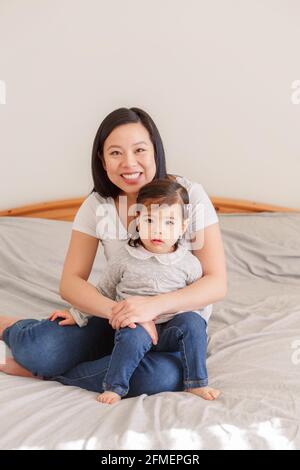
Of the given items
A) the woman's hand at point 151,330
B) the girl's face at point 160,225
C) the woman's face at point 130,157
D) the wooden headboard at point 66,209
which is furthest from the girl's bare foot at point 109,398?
the wooden headboard at point 66,209

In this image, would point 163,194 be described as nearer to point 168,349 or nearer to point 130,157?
point 130,157

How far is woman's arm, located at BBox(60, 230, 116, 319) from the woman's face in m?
0.17

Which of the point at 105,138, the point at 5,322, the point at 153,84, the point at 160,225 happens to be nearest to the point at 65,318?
the point at 5,322

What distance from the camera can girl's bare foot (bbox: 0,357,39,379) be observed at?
1.38 metres

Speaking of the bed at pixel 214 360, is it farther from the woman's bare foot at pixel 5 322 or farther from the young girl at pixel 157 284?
the woman's bare foot at pixel 5 322

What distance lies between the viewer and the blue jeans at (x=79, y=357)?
1280 mm

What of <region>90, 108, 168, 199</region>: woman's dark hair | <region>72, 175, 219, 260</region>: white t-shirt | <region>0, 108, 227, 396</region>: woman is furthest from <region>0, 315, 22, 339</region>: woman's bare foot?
<region>90, 108, 168, 199</region>: woman's dark hair

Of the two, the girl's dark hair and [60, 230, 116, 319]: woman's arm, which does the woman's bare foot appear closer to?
[60, 230, 116, 319]: woman's arm

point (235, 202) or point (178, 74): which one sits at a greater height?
point (178, 74)

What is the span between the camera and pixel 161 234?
4.39 ft

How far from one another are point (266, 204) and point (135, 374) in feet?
4.41

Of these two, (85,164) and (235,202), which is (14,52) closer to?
(85,164)

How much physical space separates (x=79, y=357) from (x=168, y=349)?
210 millimetres

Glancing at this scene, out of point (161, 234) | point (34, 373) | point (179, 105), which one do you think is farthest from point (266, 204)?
point (34, 373)
